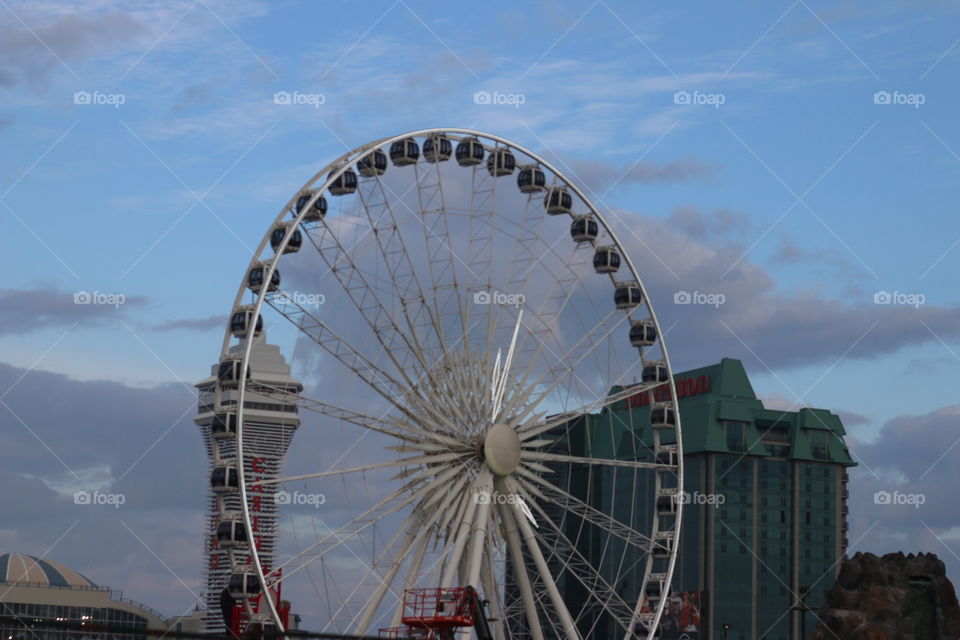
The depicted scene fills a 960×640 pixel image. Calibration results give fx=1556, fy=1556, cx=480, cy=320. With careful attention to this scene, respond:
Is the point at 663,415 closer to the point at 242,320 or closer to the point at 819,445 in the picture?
the point at 242,320

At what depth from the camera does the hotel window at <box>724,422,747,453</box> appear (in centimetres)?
17738

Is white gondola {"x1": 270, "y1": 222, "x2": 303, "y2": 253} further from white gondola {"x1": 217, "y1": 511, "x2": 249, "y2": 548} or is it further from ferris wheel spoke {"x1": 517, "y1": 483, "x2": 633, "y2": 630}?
ferris wheel spoke {"x1": 517, "y1": 483, "x2": 633, "y2": 630}

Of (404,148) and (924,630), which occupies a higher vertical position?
(404,148)

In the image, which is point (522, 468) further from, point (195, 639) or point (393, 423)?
point (195, 639)

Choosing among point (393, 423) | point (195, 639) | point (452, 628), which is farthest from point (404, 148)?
point (195, 639)

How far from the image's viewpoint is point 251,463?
220ft

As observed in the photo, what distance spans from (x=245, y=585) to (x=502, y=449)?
1229 cm

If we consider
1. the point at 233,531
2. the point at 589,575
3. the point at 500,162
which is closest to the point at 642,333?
the point at 500,162

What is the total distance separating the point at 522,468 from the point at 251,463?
11.7 metres

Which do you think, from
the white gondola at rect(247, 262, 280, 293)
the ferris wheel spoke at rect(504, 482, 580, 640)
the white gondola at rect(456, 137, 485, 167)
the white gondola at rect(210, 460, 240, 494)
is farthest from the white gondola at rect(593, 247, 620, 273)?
the white gondola at rect(210, 460, 240, 494)

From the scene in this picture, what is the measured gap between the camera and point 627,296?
2921 inches

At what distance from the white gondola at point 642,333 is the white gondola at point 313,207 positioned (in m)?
17.2

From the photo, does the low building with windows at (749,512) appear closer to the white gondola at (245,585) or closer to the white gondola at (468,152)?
the white gondola at (468,152)

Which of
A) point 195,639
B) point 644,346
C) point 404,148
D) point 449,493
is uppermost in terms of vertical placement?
point 404,148
